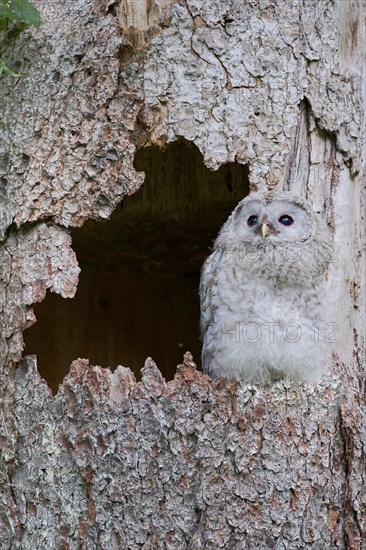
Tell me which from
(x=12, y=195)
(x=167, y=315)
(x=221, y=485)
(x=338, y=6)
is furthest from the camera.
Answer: (x=167, y=315)

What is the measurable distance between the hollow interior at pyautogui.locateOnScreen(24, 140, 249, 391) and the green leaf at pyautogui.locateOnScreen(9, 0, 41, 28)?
2.20 ft

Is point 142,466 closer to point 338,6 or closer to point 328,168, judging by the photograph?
point 328,168

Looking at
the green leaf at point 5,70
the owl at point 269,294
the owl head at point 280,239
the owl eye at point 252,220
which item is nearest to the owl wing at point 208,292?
the owl at point 269,294

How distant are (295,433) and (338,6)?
5.29 ft

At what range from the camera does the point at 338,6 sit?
318cm

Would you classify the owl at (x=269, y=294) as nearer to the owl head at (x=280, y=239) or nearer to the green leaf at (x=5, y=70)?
the owl head at (x=280, y=239)

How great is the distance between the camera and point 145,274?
4.38m

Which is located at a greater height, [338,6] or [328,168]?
[338,6]

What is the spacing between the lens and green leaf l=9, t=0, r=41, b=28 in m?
3.00

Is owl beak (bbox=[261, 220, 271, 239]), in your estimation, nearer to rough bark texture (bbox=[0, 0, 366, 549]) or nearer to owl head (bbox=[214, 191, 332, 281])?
owl head (bbox=[214, 191, 332, 281])

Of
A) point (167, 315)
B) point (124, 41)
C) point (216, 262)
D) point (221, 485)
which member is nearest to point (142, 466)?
point (221, 485)

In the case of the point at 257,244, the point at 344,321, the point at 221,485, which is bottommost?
the point at 221,485

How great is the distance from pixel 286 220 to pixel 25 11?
1.20 meters

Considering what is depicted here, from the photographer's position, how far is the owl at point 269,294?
9.57 ft
